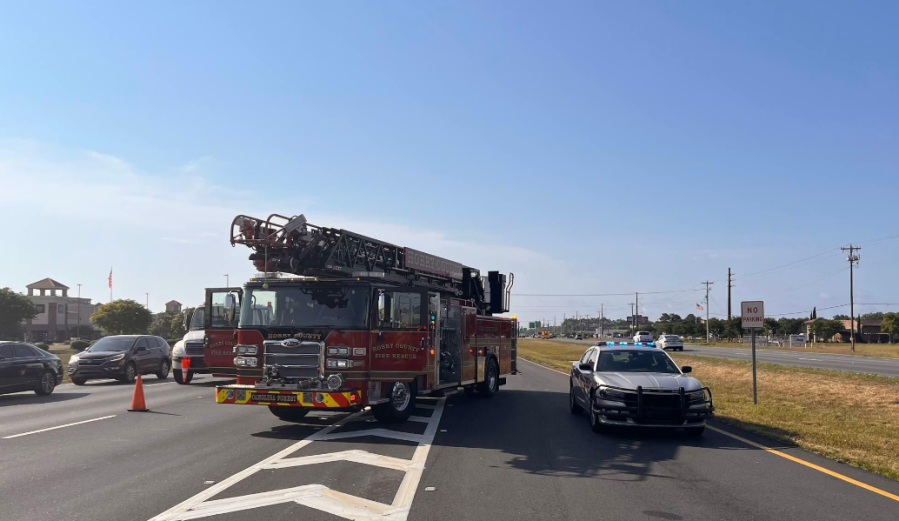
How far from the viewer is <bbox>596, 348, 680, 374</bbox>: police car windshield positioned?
43.0 feet

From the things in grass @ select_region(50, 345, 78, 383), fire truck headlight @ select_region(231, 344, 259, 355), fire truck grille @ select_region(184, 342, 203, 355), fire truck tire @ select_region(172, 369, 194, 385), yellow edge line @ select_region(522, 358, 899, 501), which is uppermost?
fire truck headlight @ select_region(231, 344, 259, 355)

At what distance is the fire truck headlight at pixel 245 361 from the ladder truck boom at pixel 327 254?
5.32 ft

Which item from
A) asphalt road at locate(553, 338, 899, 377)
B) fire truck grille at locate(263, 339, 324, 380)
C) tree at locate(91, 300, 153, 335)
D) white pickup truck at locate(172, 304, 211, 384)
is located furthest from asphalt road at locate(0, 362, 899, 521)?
tree at locate(91, 300, 153, 335)

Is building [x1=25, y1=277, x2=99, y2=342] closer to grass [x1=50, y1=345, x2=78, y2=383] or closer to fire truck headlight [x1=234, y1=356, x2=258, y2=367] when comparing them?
grass [x1=50, y1=345, x2=78, y2=383]

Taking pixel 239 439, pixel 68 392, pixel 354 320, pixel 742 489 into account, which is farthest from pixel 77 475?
pixel 68 392

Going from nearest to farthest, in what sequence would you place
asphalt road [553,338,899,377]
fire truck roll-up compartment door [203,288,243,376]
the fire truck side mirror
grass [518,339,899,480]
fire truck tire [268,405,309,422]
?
grass [518,339,899,480]
the fire truck side mirror
fire truck tire [268,405,309,422]
fire truck roll-up compartment door [203,288,243,376]
asphalt road [553,338,899,377]

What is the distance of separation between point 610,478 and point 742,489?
1449 mm

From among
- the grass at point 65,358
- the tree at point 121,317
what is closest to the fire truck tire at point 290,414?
the grass at point 65,358

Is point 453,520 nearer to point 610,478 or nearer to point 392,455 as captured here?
point 610,478

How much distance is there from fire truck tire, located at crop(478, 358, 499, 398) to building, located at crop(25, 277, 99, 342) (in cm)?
9286

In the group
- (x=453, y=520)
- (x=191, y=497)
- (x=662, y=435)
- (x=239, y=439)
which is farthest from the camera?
(x=662, y=435)

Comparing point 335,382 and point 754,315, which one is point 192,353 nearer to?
point 335,382

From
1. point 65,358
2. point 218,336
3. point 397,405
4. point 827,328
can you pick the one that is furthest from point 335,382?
point 827,328

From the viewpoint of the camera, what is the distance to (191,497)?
24.0ft
